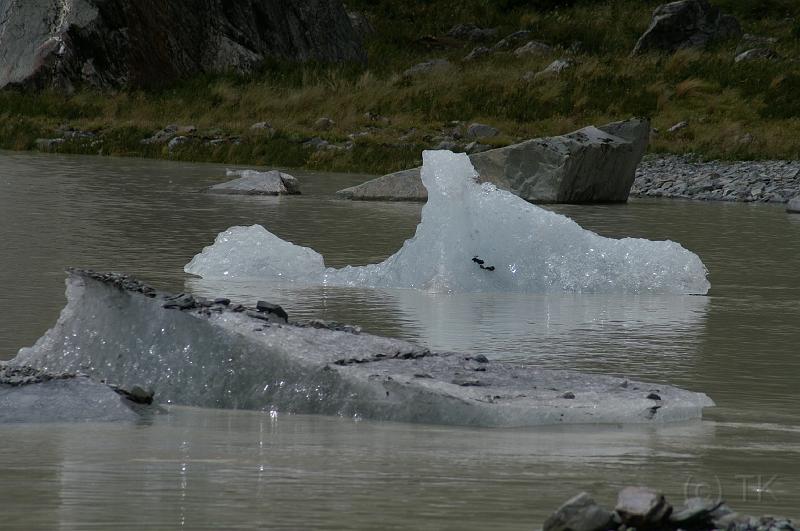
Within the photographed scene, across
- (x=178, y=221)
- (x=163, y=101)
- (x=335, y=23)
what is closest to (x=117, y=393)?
(x=178, y=221)

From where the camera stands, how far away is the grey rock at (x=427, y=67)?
27.8m

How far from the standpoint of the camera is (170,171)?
62.4 feet

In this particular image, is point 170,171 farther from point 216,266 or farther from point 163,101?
point 216,266

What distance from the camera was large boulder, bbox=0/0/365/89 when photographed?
27.1 m

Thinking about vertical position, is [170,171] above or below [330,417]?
above

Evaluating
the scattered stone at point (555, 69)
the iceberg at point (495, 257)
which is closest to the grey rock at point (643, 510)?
the iceberg at point (495, 257)

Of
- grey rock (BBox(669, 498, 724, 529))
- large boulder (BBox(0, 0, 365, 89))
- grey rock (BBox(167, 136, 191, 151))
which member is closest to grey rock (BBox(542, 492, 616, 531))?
grey rock (BBox(669, 498, 724, 529))

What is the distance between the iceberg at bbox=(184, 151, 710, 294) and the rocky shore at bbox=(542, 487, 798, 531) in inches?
204

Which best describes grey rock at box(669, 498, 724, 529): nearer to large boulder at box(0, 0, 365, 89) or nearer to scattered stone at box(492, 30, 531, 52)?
large boulder at box(0, 0, 365, 89)

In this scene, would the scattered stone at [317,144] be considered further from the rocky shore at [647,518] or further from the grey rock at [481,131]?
the rocky shore at [647,518]

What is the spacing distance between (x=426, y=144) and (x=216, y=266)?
44.6 ft

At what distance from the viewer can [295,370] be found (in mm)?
4965

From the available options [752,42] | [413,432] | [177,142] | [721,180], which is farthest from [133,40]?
[413,432]

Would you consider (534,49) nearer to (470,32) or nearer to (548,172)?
(470,32)
